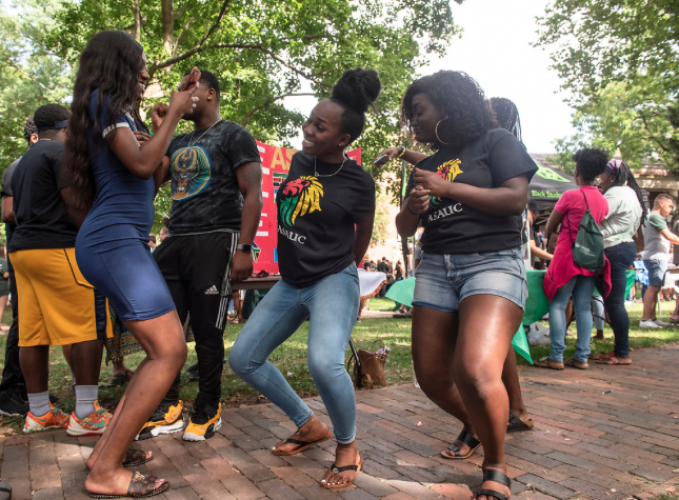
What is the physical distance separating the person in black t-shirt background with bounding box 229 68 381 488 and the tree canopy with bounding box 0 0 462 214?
39.6 feet

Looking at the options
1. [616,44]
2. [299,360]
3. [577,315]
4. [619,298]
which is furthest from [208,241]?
[616,44]

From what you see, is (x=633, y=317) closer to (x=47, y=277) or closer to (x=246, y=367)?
(x=246, y=367)

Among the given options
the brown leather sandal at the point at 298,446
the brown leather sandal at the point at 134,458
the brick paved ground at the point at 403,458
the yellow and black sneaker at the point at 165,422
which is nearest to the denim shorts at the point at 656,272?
the brick paved ground at the point at 403,458

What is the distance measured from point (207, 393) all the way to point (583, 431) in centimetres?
246

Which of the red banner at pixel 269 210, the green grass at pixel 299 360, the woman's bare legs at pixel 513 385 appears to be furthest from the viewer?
the red banner at pixel 269 210

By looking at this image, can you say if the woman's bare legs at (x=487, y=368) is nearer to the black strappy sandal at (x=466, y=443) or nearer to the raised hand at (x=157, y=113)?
the black strappy sandal at (x=466, y=443)

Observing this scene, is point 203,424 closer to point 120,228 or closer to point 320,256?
point 320,256

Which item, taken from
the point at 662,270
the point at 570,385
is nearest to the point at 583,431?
the point at 570,385

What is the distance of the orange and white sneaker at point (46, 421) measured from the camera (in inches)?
134

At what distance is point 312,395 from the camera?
4.34m

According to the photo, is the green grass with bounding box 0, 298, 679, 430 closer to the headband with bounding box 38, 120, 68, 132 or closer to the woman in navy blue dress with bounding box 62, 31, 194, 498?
the woman in navy blue dress with bounding box 62, 31, 194, 498

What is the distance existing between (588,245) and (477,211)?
3.39 m

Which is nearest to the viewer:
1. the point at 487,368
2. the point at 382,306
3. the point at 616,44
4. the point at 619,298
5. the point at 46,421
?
the point at 487,368

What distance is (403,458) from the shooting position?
294 cm
